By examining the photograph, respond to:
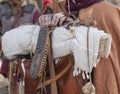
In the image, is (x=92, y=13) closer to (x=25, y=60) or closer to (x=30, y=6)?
(x=25, y=60)

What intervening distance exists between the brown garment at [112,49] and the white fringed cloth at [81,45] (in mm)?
211

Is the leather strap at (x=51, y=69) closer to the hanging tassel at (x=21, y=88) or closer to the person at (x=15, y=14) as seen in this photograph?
the hanging tassel at (x=21, y=88)

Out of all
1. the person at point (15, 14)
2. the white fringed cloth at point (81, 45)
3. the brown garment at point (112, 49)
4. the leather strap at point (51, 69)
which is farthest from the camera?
the person at point (15, 14)

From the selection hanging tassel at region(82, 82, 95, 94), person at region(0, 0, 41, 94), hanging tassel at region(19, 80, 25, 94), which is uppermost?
person at region(0, 0, 41, 94)

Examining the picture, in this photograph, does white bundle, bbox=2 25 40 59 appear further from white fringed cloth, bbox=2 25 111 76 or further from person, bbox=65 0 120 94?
person, bbox=65 0 120 94

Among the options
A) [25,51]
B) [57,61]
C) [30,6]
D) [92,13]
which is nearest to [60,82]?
[57,61]

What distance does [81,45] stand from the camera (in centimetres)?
237

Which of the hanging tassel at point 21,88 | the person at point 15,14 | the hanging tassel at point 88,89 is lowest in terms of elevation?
the hanging tassel at point 21,88

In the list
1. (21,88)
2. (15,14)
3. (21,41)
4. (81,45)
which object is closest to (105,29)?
(81,45)

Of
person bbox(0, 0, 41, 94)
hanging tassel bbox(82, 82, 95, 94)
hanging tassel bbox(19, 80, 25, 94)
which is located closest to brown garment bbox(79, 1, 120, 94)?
hanging tassel bbox(82, 82, 95, 94)

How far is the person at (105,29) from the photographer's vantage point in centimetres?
260

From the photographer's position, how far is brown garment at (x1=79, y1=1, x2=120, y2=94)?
259 cm

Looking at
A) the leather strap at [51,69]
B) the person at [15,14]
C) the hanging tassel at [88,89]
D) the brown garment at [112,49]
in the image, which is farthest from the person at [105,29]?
the person at [15,14]

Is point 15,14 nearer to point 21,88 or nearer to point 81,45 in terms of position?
point 21,88
